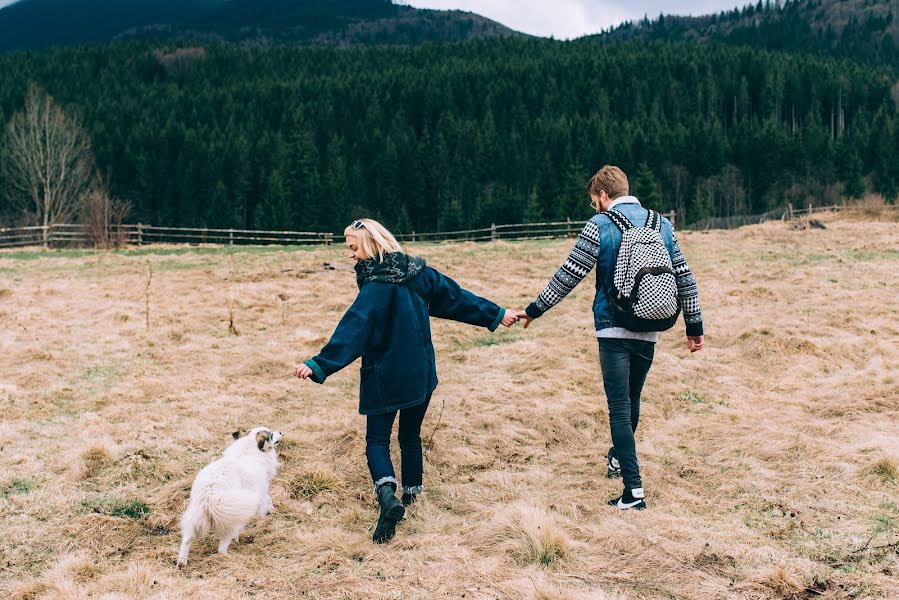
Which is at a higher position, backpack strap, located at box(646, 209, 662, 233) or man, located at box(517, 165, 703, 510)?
backpack strap, located at box(646, 209, 662, 233)

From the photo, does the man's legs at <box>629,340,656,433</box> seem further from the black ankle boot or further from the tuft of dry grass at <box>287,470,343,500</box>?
the tuft of dry grass at <box>287,470,343,500</box>

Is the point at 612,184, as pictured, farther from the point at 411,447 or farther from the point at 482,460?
the point at 482,460

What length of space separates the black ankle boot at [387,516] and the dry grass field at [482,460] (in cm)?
10

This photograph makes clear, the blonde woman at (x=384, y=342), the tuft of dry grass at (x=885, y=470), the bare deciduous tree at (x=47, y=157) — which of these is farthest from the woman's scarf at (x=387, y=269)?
the bare deciduous tree at (x=47, y=157)

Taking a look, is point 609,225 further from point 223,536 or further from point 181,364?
point 181,364

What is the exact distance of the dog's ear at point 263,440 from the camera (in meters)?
4.54

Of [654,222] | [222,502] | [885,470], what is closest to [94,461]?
[222,502]

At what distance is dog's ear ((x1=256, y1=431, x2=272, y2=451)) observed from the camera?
14.9 ft

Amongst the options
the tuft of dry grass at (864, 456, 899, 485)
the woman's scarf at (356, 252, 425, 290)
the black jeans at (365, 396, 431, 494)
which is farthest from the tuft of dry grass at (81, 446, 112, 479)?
the tuft of dry grass at (864, 456, 899, 485)

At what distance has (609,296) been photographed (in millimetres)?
4113

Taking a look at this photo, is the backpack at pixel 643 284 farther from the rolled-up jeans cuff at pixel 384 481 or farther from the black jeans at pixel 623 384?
the rolled-up jeans cuff at pixel 384 481

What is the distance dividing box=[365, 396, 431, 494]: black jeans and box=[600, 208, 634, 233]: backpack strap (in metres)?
1.60

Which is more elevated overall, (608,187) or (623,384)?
(608,187)

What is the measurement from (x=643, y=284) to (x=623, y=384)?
0.66 meters
